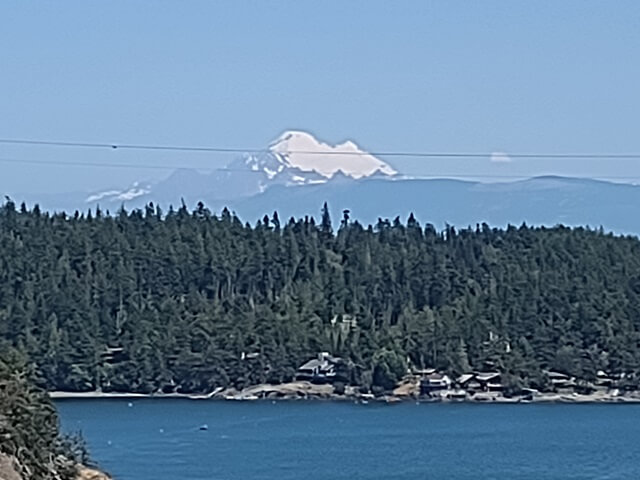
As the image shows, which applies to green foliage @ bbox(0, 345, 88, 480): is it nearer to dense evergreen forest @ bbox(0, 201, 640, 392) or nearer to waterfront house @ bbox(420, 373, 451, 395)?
dense evergreen forest @ bbox(0, 201, 640, 392)

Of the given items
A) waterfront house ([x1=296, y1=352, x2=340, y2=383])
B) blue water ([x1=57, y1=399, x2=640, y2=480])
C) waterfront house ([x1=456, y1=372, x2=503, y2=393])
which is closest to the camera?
blue water ([x1=57, y1=399, x2=640, y2=480])

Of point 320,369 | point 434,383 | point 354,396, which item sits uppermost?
point 320,369

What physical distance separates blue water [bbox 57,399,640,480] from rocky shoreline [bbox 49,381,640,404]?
333cm

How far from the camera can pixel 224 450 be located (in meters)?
77.3

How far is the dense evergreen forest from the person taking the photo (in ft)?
400

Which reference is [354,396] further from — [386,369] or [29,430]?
[29,430]

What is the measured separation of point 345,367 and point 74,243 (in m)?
32.0

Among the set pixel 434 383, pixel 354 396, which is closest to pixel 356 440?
pixel 354 396

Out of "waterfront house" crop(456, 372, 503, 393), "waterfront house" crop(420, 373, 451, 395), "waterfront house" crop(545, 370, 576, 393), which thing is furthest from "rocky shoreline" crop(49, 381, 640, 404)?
"waterfront house" crop(545, 370, 576, 393)

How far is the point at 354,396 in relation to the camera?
117625 millimetres

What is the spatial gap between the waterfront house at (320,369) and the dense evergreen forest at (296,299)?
0.84 m

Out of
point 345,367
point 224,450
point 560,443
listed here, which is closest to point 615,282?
point 345,367

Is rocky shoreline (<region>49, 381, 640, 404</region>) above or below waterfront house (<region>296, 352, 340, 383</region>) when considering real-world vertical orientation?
below

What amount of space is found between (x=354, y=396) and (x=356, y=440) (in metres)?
35.4
